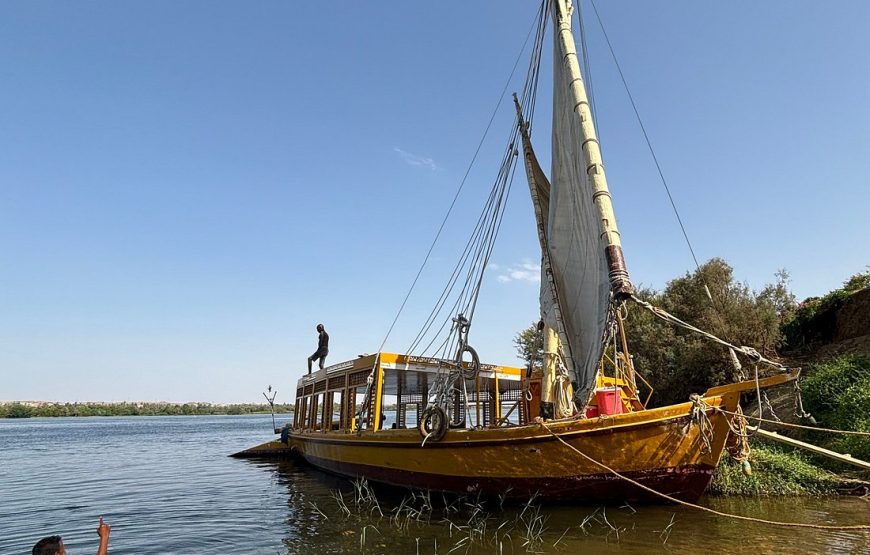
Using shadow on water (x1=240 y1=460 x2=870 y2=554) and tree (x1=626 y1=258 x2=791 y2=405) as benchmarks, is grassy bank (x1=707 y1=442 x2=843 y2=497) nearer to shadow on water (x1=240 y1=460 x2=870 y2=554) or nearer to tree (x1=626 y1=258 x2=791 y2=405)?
shadow on water (x1=240 y1=460 x2=870 y2=554)

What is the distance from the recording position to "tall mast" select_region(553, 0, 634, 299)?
9.11m

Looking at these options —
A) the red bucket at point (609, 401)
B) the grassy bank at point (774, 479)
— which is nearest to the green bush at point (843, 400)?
the grassy bank at point (774, 479)

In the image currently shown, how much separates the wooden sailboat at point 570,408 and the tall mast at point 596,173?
0.07 feet

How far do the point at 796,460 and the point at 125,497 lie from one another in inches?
759

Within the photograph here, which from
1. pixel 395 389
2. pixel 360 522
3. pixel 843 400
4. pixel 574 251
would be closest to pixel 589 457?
pixel 574 251

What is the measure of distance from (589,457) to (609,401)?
1341mm

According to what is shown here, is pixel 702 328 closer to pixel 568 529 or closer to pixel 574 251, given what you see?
pixel 574 251

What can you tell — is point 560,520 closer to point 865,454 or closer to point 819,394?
point 865,454

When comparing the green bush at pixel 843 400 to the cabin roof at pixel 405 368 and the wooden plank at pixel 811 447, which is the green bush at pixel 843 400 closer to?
the wooden plank at pixel 811 447

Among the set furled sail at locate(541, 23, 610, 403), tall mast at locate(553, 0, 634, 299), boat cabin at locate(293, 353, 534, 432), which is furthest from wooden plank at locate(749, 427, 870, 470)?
boat cabin at locate(293, 353, 534, 432)

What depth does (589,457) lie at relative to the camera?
991 centimetres

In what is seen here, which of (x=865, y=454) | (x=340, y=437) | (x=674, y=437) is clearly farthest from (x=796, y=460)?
(x=340, y=437)

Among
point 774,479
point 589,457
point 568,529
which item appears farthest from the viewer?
point 774,479

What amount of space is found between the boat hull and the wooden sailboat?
0.02m
